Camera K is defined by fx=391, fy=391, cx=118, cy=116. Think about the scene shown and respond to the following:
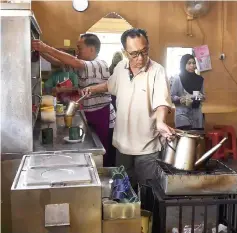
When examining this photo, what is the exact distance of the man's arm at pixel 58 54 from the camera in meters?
2.50

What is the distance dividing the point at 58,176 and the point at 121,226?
34cm

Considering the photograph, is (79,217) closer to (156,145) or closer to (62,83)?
(156,145)

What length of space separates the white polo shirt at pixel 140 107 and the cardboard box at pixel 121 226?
0.88 metres

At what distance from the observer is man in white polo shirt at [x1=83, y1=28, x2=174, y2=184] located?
246cm

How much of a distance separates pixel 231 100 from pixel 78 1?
2.68 metres

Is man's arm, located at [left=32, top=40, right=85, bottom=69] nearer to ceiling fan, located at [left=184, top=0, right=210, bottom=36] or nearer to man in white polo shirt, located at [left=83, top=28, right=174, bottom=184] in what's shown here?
man in white polo shirt, located at [left=83, top=28, right=174, bottom=184]

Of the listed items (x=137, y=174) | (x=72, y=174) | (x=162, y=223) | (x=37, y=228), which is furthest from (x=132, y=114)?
(x=37, y=228)

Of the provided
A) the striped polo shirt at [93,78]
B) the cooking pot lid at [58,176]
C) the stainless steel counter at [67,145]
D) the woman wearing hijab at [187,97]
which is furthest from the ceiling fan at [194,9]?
the cooking pot lid at [58,176]

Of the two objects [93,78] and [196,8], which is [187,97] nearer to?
[196,8]

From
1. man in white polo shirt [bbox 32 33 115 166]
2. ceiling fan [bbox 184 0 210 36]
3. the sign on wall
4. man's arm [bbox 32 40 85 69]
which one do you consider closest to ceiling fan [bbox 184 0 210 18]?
ceiling fan [bbox 184 0 210 36]

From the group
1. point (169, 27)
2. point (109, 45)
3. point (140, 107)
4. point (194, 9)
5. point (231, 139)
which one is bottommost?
point (231, 139)

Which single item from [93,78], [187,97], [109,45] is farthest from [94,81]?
[109,45]

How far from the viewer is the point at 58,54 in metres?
Result: 2.75

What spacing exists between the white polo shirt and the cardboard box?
88 cm
